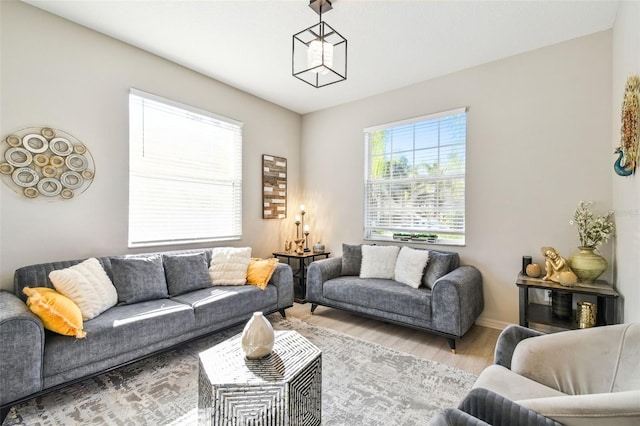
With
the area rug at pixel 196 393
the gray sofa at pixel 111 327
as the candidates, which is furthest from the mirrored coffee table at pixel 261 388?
the gray sofa at pixel 111 327

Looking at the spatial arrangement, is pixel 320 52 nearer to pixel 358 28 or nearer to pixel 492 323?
pixel 358 28

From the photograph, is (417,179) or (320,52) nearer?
(320,52)

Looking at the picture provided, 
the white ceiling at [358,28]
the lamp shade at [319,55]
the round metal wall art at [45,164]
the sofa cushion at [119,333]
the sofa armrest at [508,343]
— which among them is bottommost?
the sofa cushion at [119,333]

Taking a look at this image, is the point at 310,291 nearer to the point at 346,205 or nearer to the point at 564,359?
the point at 346,205

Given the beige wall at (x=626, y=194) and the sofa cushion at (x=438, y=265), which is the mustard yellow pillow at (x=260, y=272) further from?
the beige wall at (x=626, y=194)

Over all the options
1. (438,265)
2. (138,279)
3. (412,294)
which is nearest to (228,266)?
(138,279)

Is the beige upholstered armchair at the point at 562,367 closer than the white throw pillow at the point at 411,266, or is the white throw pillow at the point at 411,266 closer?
the beige upholstered armchair at the point at 562,367

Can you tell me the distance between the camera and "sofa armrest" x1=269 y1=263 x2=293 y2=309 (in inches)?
128

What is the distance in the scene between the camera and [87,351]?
192 centimetres

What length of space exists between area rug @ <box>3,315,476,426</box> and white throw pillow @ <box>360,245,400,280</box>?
3.23 ft

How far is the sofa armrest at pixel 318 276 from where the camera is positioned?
3.53 metres

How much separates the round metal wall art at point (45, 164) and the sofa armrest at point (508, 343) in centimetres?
337

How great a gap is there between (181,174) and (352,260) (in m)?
2.28

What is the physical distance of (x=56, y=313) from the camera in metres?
1.84
